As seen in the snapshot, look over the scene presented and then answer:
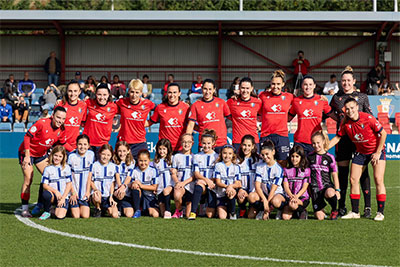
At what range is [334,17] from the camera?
23438 millimetres

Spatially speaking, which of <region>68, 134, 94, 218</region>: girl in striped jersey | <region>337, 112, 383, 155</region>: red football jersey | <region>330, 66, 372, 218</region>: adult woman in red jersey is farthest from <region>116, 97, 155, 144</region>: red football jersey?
<region>337, 112, 383, 155</region>: red football jersey

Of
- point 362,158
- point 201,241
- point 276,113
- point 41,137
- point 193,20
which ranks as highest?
point 193,20

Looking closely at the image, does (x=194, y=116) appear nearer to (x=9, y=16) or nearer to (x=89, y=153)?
(x=89, y=153)

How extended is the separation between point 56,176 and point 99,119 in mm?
1190

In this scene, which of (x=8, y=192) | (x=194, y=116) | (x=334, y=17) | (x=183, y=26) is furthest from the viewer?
(x=183, y=26)

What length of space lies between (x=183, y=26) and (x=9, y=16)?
20.6 feet

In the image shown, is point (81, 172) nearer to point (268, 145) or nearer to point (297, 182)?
point (268, 145)

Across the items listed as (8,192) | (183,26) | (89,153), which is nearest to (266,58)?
(183,26)

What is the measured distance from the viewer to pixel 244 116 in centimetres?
909

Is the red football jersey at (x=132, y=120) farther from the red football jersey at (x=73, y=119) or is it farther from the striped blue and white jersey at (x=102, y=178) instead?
the striped blue and white jersey at (x=102, y=178)

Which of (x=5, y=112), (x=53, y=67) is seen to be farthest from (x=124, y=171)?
(x=53, y=67)

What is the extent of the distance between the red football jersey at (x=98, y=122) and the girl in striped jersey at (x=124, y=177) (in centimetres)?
51

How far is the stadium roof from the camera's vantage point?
2328 centimetres

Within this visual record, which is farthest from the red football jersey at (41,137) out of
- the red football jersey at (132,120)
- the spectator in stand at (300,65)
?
the spectator in stand at (300,65)
